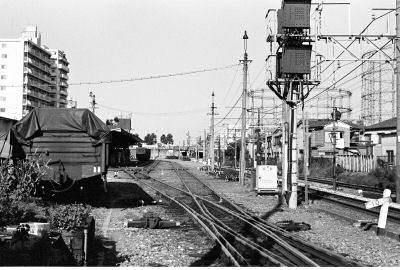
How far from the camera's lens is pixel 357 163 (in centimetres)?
4353

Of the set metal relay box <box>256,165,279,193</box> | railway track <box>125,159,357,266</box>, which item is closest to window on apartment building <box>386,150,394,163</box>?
metal relay box <box>256,165,279,193</box>

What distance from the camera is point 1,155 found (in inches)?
555

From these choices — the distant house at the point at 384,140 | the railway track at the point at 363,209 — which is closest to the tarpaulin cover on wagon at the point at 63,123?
the railway track at the point at 363,209

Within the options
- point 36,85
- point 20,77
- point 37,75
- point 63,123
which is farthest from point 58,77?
point 63,123

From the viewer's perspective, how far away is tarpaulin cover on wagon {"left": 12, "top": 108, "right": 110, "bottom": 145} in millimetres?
15023

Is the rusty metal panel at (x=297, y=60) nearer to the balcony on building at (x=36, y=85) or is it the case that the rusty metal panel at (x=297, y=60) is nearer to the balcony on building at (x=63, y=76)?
the balcony on building at (x=36, y=85)

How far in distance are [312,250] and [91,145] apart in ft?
27.4

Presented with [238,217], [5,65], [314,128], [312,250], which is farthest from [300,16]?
[5,65]

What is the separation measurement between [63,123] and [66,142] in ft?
2.06

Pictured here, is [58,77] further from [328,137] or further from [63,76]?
[328,137]

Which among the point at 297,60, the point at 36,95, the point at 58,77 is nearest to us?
the point at 297,60

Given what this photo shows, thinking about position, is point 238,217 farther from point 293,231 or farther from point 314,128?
point 314,128

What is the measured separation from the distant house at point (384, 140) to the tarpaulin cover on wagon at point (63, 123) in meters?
33.2

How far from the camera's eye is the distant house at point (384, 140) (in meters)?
46.0
